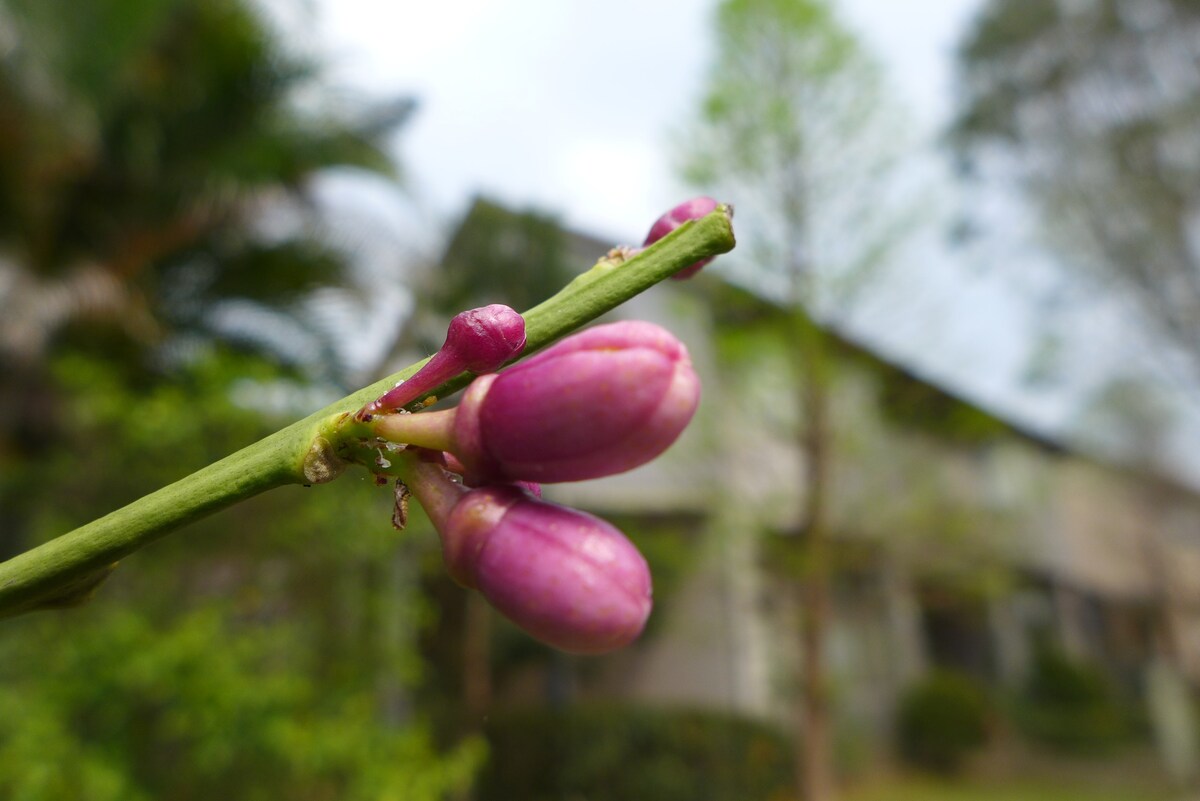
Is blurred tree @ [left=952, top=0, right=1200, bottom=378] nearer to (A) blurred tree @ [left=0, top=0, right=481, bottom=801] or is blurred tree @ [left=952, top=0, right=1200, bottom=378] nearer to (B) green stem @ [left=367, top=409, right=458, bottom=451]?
(A) blurred tree @ [left=0, top=0, right=481, bottom=801]

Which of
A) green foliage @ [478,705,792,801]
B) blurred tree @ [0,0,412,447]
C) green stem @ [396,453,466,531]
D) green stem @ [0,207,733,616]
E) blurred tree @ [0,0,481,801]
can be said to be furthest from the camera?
green foliage @ [478,705,792,801]

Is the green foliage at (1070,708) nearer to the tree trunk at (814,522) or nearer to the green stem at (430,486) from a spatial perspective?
the tree trunk at (814,522)

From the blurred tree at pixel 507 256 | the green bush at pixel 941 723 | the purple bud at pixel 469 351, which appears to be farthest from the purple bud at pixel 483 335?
the green bush at pixel 941 723

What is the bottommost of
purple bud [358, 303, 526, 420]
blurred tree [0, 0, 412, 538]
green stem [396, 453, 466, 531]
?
green stem [396, 453, 466, 531]

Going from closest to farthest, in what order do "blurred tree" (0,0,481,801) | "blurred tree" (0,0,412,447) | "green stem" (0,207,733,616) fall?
"green stem" (0,207,733,616) → "blurred tree" (0,0,481,801) → "blurred tree" (0,0,412,447)

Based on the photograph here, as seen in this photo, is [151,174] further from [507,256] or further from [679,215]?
[679,215]

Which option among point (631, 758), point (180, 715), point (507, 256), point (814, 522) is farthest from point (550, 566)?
point (631, 758)

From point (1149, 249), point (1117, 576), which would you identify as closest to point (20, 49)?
point (1149, 249)

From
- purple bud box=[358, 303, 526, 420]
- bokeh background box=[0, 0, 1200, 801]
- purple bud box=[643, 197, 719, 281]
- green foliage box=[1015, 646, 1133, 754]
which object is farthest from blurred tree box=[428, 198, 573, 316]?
green foliage box=[1015, 646, 1133, 754]
